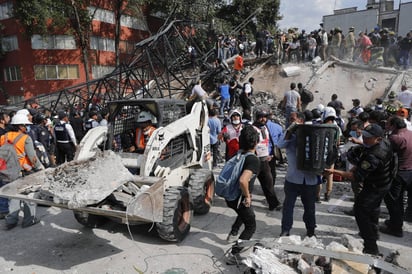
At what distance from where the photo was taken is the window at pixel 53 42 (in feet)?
76.4

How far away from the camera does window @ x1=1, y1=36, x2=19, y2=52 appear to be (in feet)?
79.1

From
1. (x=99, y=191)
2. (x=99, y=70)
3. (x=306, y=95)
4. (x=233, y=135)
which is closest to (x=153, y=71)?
(x=306, y=95)

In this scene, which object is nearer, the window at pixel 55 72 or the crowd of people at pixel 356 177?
the crowd of people at pixel 356 177

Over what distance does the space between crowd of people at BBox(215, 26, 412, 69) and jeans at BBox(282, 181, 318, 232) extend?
1248 cm

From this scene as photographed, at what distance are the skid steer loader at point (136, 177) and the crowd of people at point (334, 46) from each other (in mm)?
10870

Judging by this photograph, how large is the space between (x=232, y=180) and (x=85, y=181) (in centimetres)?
181

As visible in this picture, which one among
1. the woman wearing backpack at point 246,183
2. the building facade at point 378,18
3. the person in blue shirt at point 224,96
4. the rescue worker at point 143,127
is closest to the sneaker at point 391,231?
the woman wearing backpack at point 246,183

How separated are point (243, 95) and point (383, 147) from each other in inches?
320

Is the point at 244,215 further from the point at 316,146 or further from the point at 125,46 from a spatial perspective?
the point at 125,46

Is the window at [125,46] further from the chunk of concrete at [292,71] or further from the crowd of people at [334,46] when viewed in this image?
the chunk of concrete at [292,71]

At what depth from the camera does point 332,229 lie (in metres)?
5.09

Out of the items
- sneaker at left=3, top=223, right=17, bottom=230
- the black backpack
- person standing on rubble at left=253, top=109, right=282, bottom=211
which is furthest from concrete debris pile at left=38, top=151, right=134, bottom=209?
the black backpack

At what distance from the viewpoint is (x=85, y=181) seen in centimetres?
390

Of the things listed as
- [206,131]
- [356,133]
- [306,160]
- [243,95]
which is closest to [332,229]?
[306,160]
